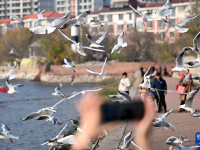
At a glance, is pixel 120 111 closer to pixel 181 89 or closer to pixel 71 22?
pixel 71 22

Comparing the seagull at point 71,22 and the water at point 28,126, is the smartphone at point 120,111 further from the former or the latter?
the water at point 28,126

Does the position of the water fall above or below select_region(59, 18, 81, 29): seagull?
below

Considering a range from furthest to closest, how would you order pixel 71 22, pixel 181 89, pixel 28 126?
pixel 28 126
pixel 181 89
pixel 71 22

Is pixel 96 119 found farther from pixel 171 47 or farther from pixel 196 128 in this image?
pixel 171 47

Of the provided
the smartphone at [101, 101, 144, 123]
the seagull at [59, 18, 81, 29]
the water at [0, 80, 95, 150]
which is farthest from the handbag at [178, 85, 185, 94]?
the smartphone at [101, 101, 144, 123]

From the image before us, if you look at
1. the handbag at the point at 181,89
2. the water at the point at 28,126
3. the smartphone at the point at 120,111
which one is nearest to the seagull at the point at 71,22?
the water at the point at 28,126

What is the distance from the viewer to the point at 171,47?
177 ft

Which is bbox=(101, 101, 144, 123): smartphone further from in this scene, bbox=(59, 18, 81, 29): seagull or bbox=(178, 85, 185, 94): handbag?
bbox=(178, 85, 185, 94): handbag

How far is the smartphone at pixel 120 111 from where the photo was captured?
11.7 feet

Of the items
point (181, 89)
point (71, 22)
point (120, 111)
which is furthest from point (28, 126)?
point (120, 111)

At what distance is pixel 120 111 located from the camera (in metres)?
3.58

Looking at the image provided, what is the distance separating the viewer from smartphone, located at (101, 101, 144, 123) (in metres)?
3.58

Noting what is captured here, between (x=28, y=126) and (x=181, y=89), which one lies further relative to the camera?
(x=28, y=126)

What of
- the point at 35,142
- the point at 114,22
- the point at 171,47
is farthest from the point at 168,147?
the point at 114,22
